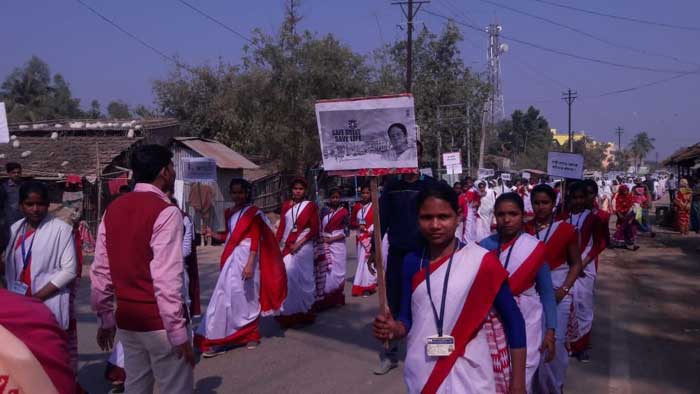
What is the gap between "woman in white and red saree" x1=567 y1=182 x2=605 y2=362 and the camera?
20.8 feet

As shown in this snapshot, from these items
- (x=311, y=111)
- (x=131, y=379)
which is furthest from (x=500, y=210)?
(x=311, y=111)

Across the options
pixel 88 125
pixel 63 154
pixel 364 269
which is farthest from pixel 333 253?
pixel 88 125

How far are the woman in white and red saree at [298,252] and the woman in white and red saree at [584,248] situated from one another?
331 cm

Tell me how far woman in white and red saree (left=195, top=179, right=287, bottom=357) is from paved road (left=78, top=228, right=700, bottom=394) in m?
0.21

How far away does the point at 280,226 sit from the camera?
902 cm

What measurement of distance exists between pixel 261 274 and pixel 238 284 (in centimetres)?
46

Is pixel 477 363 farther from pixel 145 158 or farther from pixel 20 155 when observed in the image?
pixel 20 155

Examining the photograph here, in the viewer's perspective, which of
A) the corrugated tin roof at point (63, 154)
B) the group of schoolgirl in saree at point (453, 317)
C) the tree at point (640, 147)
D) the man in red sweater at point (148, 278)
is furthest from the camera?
the tree at point (640, 147)

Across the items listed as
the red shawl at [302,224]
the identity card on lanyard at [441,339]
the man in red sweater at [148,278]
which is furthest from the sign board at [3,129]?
the identity card on lanyard at [441,339]

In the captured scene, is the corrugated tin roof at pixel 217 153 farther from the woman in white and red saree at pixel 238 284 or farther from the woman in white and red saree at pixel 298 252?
the woman in white and red saree at pixel 238 284

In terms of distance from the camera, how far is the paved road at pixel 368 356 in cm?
621

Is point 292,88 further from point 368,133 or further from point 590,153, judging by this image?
point 590,153

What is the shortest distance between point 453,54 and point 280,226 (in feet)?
105

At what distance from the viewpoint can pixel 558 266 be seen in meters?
5.19
